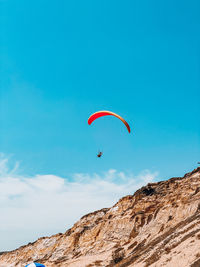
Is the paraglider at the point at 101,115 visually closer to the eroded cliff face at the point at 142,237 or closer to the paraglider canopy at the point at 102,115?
the paraglider canopy at the point at 102,115

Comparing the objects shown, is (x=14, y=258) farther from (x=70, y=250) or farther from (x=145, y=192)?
(x=145, y=192)

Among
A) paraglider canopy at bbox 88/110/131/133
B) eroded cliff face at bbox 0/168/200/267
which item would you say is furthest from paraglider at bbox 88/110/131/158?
eroded cliff face at bbox 0/168/200/267

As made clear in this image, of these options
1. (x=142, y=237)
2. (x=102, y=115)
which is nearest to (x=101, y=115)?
(x=102, y=115)

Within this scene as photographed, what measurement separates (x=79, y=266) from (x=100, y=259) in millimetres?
3794

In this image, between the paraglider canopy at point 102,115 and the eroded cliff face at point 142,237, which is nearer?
the eroded cliff face at point 142,237

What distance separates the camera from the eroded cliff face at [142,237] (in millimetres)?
30078

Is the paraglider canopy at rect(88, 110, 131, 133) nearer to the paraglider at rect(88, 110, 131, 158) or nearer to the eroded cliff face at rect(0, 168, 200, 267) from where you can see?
the paraglider at rect(88, 110, 131, 158)

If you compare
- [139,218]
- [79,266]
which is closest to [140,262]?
[79,266]

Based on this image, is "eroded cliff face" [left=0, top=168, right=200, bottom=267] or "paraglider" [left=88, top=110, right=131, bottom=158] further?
"paraglider" [left=88, top=110, right=131, bottom=158]

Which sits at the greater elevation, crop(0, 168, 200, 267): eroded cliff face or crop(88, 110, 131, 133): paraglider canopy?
crop(88, 110, 131, 133): paraglider canopy

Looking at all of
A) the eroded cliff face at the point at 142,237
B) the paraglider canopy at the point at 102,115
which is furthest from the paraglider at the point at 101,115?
the eroded cliff face at the point at 142,237

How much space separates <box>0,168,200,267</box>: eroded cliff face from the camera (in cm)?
3008

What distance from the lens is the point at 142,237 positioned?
4506cm

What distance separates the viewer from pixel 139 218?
5425cm
